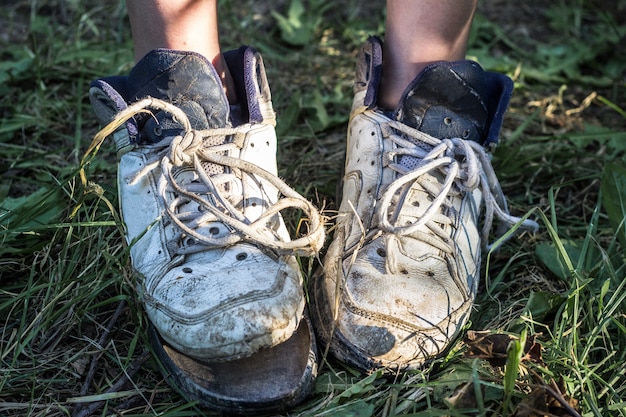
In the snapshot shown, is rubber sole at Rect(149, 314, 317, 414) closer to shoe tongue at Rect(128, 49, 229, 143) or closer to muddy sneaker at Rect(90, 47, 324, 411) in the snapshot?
muddy sneaker at Rect(90, 47, 324, 411)

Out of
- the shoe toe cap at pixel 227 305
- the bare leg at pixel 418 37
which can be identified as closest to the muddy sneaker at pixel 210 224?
the shoe toe cap at pixel 227 305

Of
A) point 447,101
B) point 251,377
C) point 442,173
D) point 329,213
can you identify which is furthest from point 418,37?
point 251,377

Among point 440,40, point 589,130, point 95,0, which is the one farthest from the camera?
point 95,0

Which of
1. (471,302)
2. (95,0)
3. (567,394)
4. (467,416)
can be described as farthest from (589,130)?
(95,0)

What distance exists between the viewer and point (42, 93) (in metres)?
1.97

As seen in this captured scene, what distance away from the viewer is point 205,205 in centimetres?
121

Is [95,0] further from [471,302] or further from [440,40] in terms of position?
[471,302]

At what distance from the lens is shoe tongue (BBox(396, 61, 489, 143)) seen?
4.51ft

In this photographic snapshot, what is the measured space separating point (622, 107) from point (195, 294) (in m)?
1.61

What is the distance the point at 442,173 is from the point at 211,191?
0.46 meters

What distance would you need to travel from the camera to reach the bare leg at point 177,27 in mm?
1354

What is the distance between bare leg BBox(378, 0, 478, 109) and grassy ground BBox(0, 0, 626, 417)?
0.98 feet

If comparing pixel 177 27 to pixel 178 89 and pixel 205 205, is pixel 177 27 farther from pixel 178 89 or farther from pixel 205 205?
pixel 205 205

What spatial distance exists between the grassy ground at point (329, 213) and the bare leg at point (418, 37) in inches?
11.8
